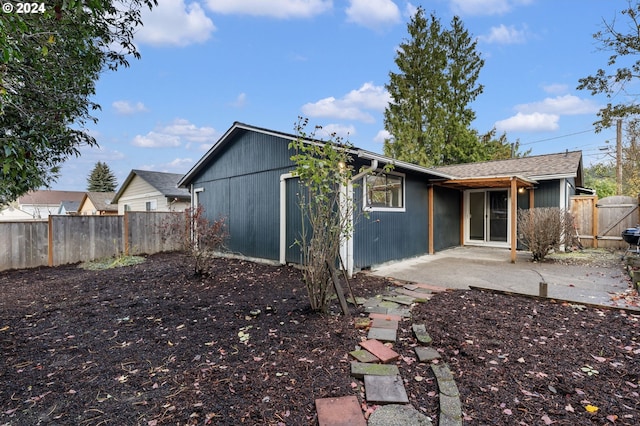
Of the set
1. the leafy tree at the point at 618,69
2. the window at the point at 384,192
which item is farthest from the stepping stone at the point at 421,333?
the leafy tree at the point at 618,69

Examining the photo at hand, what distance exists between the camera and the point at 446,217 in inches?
388

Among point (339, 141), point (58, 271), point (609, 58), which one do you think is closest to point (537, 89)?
point (609, 58)

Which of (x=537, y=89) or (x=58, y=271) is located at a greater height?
(x=537, y=89)

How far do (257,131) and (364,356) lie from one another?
6.09m

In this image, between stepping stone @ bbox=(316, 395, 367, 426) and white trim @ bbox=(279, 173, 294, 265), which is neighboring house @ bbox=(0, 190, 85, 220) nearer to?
white trim @ bbox=(279, 173, 294, 265)

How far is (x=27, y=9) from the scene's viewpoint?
2676mm

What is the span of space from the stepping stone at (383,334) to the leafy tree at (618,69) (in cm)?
1492

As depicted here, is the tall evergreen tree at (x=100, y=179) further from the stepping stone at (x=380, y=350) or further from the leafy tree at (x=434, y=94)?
the stepping stone at (x=380, y=350)

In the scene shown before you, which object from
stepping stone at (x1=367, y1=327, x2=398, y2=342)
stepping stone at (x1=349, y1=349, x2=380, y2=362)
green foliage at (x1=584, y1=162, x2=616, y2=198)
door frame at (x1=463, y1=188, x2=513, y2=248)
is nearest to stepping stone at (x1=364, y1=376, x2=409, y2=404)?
stepping stone at (x1=349, y1=349, x2=380, y2=362)

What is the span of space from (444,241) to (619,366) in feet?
24.5

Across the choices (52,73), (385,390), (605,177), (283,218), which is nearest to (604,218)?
(283,218)

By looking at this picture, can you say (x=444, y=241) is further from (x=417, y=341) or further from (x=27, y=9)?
(x=27, y=9)

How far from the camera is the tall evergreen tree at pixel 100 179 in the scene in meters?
31.6

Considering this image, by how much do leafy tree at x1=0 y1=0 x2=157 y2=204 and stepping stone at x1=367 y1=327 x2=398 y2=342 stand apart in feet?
10.4
